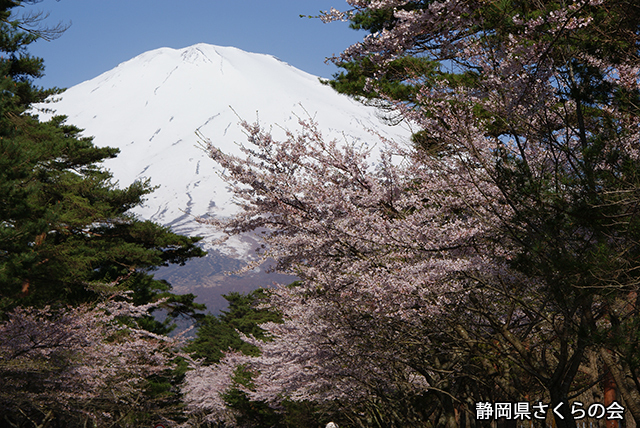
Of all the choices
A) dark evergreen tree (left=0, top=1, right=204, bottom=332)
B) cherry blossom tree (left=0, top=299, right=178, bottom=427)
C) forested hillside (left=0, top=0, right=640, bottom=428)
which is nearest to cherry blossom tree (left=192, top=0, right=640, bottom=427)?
forested hillside (left=0, top=0, right=640, bottom=428)

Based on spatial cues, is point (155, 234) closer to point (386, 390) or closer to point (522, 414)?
point (386, 390)

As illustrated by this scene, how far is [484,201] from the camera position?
568cm

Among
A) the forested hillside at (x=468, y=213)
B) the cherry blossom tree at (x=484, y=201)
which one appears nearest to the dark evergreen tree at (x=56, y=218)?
the forested hillside at (x=468, y=213)

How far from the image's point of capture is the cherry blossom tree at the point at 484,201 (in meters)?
4.46

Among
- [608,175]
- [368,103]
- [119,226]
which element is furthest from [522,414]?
[119,226]

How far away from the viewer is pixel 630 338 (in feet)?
13.3

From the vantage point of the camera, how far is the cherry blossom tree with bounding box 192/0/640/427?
4.46m

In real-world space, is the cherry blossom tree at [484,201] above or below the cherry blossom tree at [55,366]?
above

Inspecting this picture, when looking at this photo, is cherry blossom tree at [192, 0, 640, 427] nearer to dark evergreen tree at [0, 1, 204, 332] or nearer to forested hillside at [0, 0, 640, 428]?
forested hillside at [0, 0, 640, 428]

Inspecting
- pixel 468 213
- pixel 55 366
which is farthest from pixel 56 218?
pixel 468 213

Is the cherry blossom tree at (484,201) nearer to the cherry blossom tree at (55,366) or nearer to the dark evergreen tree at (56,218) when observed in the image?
the dark evergreen tree at (56,218)

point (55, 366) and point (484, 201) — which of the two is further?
point (55, 366)

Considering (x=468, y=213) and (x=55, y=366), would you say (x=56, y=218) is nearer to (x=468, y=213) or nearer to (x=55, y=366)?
(x=55, y=366)

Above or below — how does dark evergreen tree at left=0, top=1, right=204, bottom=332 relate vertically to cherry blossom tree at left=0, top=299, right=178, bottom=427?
above
